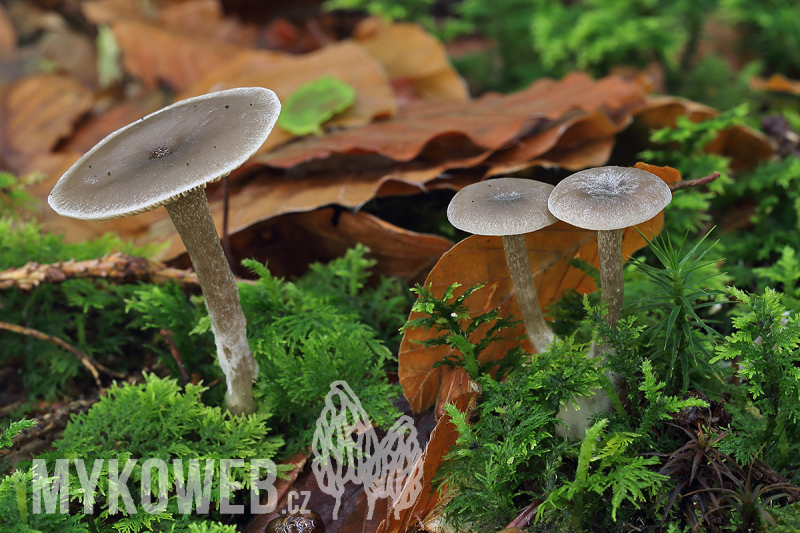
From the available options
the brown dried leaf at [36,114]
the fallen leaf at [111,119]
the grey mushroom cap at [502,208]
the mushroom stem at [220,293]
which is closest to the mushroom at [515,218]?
the grey mushroom cap at [502,208]

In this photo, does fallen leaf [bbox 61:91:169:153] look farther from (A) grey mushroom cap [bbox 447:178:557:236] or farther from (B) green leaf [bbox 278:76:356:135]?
(A) grey mushroom cap [bbox 447:178:557:236]

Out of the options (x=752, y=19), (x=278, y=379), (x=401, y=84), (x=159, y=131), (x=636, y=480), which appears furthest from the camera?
(x=752, y=19)

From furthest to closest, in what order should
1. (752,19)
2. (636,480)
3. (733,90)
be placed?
(752,19)
(733,90)
(636,480)

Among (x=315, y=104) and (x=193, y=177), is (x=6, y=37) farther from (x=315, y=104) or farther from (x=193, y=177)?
(x=193, y=177)

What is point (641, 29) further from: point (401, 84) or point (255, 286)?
point (255, 286)

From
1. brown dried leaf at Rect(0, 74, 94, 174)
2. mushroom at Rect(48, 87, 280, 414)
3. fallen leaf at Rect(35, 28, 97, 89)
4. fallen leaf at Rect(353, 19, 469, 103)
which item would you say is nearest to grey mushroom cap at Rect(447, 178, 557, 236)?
mushroom at Rect(48, 87, 280, 414)

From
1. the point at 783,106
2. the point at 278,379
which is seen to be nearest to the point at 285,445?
the point at 278,379

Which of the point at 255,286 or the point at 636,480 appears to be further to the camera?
the point at 255,286

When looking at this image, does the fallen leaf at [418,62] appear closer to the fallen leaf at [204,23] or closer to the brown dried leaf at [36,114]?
the fallen leaf at [204,23]

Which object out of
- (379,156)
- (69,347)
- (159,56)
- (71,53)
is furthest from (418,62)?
(71,53)
